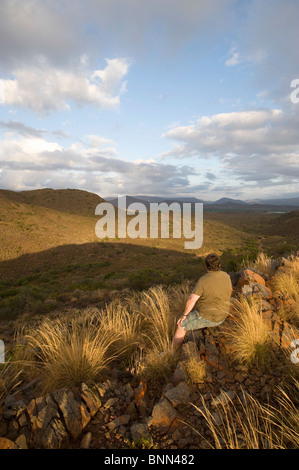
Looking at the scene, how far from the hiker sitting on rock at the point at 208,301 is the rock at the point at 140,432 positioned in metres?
1.34

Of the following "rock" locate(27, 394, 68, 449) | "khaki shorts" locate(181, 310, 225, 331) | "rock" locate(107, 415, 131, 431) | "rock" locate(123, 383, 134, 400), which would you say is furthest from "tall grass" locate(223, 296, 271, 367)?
"rock" locate(27, 394, 68, 449)

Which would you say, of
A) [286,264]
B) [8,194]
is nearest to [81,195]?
[8,194]

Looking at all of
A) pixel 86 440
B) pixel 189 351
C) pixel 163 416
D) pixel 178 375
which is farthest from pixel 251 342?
pixel 86 440

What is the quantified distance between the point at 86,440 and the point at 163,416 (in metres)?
0.81

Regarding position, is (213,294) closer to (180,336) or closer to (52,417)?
(180,336)

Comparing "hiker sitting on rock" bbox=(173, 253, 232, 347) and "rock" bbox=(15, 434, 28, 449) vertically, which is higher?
"hiker sitting on rock" bbox=(173, 253, 232, 347)

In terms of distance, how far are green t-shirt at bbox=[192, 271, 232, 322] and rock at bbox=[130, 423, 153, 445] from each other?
5.70ft

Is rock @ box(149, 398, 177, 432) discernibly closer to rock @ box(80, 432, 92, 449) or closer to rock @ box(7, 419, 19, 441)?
rock @ box(80, 432, 92, 449)

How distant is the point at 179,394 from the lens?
2688 mm

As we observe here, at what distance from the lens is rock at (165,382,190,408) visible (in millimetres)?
2613

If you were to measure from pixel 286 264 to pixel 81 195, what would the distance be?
63826mm

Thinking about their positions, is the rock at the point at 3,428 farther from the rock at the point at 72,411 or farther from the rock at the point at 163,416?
the rock at the point at 163,416

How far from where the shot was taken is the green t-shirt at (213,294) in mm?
3615
